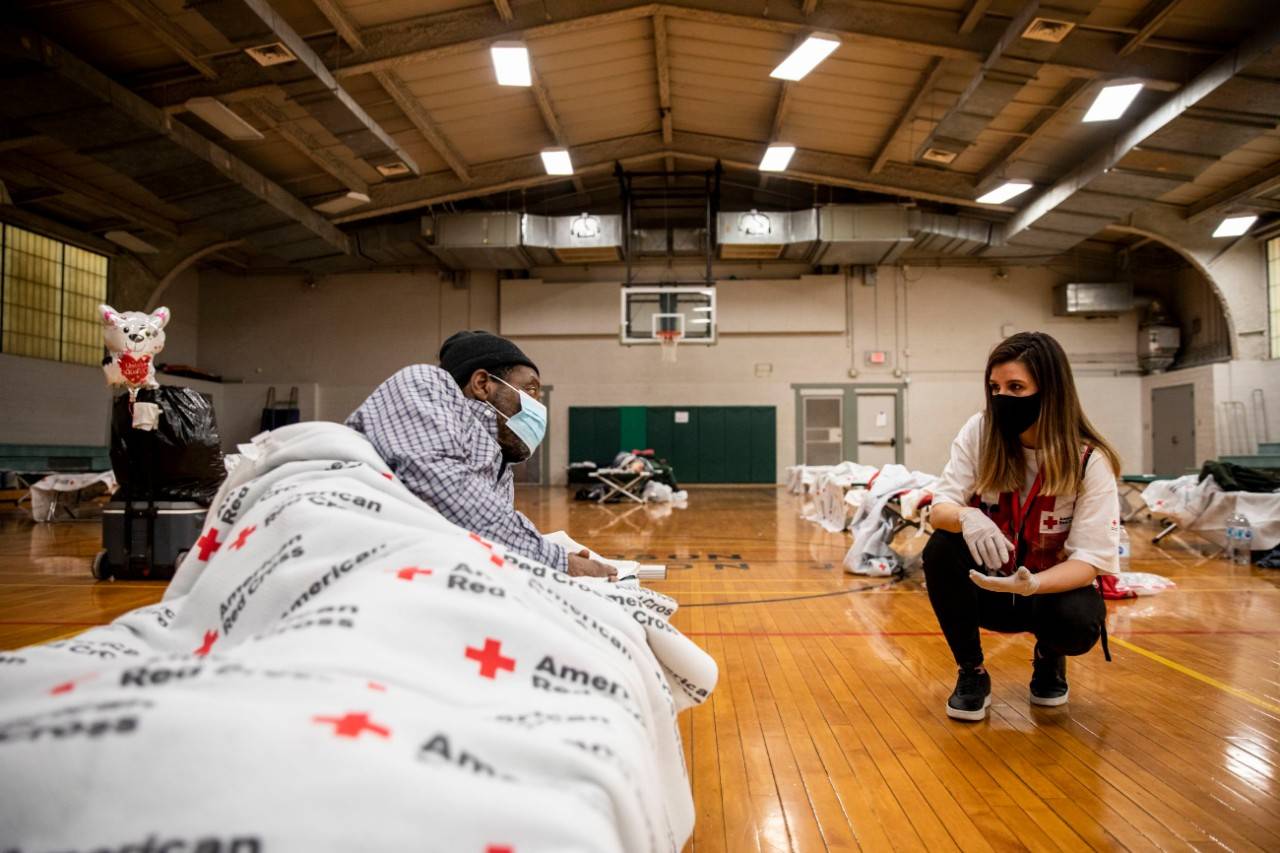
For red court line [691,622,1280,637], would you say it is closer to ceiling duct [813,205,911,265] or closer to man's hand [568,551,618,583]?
man's hand [568,551,618,583]

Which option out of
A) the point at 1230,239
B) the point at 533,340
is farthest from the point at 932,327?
the point at 533,340

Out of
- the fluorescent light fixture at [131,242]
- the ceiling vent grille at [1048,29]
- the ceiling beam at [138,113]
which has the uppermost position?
the ceiling vent grille at [1048,29]

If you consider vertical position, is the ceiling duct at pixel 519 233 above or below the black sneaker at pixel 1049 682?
above

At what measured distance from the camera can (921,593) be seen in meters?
4.11

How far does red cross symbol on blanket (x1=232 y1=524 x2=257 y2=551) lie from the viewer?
38.7 inches

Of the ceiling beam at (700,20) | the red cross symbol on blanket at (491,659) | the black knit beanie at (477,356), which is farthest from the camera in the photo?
the ceiling beam at (700,20)

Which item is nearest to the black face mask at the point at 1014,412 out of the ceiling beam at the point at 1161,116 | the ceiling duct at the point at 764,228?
the ceiling beam at the point at 1161,116

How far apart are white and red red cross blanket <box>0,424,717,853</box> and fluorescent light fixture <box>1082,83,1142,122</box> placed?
8.02 m

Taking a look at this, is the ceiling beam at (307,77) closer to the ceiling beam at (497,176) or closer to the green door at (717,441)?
the ceiling beam at (497,176)

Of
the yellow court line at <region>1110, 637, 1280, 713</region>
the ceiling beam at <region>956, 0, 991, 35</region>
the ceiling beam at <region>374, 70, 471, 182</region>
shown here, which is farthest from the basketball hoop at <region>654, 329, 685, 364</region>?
the yellow court line at <region>1110, 637, 1280, 713</region>

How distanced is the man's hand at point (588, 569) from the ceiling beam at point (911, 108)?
778 centimetres

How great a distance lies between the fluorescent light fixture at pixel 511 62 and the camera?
702 cm

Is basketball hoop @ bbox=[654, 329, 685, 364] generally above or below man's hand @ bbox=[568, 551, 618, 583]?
above

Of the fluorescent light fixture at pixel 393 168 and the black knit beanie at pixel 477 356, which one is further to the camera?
the fluorescent light fixture at pixel 393 168
